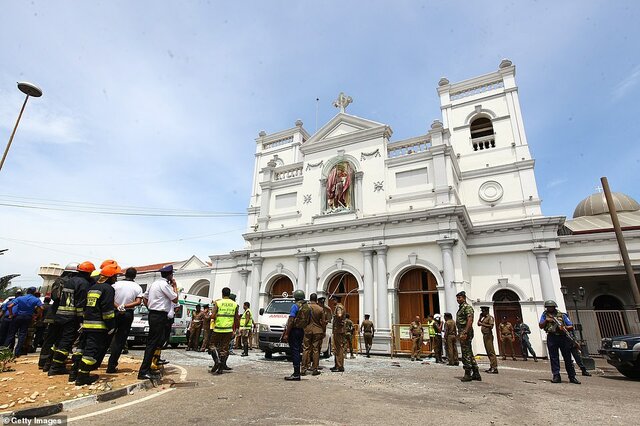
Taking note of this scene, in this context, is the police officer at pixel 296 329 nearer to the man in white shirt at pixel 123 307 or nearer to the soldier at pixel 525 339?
the man in white shirt at pixel 123 307

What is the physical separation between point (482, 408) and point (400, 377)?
346 cm

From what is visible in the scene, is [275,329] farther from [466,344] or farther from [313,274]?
[313,274]

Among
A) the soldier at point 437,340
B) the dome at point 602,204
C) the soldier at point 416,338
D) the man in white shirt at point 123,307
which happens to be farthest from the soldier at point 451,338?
Answer: the dome at point 602,204

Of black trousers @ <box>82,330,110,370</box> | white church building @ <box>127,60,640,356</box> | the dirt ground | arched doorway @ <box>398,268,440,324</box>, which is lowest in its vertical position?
the dirt ground

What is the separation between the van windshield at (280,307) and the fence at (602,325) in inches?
569

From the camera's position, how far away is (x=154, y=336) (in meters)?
6.29

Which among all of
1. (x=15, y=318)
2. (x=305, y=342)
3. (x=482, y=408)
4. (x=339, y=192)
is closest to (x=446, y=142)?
(x=339, y=192)

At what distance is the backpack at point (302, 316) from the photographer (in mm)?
7766

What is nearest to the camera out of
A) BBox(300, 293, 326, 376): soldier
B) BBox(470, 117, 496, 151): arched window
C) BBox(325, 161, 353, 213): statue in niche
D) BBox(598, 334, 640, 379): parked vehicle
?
BBox(300, 293, 326, 376): soldier

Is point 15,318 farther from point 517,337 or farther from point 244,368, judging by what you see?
point 517,337

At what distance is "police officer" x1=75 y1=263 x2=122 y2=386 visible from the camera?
5527 mm

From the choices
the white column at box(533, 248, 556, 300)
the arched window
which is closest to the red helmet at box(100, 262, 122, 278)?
the white column at box(533, 248, 556, 300)

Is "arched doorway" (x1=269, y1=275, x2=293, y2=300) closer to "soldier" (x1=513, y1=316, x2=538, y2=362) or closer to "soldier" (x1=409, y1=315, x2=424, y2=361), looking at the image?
"soldier" (x1=409, y1=315, x2=424, y2=361)

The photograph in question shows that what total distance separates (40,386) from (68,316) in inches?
51.3
